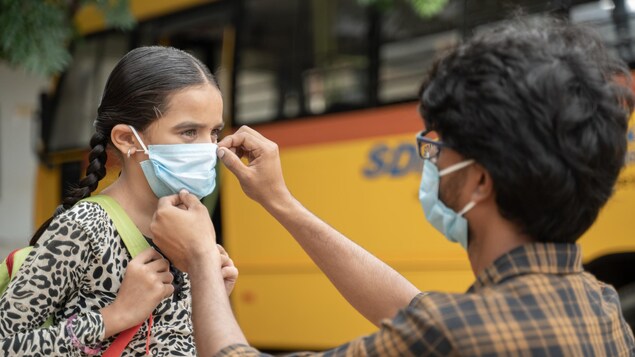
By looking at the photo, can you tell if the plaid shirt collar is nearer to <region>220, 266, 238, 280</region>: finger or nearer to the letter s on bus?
<region>220, 266, 238, 280</region>: finger

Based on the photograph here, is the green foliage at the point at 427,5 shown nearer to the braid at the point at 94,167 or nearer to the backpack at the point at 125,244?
the braid at the point at 94,167

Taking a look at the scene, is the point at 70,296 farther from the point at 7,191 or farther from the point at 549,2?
the point at 7,191

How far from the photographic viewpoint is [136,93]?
227 cm

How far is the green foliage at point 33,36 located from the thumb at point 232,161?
107 inches

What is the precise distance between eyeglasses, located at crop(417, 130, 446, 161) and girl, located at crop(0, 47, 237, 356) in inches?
22.4

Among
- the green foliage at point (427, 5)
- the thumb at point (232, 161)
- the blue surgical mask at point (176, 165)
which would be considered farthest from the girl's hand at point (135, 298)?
the green foliage at point (427, 5)

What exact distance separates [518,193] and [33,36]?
12.3 ft

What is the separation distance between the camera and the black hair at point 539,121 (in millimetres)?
1586

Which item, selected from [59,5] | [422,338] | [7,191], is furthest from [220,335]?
[7,191]

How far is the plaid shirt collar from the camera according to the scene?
1649 mm

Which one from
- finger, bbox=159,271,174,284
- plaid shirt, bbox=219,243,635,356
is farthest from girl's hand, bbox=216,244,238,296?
plaid shirt, bbox=219,243,635,356

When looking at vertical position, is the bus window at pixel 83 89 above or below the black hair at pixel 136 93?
below

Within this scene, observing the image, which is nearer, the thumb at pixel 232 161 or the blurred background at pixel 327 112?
the thumb at pixel 232 161

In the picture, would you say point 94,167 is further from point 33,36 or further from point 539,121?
point 33,36
